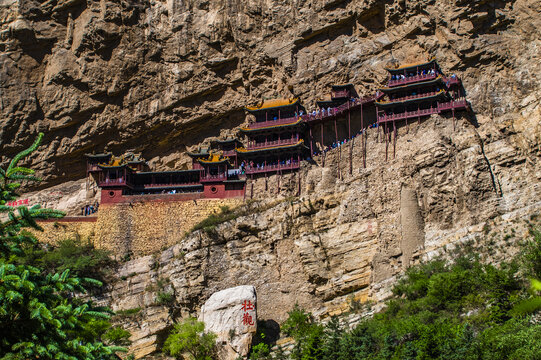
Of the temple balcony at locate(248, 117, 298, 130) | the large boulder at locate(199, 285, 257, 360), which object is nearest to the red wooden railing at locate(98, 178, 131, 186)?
the temple balcony at locate(248, 117, 298, 130)

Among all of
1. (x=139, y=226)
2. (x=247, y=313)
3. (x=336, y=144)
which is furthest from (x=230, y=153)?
(x=247, y=313)

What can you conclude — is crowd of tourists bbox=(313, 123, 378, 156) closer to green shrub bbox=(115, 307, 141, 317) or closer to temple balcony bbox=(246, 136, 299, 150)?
temple balcony bbox=(246, 136, 299, 150)

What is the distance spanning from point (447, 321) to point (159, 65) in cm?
Result: 3373

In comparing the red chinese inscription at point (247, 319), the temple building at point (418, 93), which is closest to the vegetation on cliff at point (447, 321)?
the red chinese inscription at point (247, 319)

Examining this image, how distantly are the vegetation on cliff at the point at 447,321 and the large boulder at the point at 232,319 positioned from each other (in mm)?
1538

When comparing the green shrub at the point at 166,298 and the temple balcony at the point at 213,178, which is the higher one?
the temple balcony at the point at 213,178

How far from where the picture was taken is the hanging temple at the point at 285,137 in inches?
1592

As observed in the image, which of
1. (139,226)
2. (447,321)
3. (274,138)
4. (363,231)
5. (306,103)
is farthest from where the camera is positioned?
(306,103)

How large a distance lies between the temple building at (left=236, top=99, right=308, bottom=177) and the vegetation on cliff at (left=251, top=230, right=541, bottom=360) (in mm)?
14932

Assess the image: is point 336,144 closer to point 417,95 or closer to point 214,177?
point 417,95

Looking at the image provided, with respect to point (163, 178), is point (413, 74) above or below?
above

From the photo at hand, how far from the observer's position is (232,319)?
33.4 metres

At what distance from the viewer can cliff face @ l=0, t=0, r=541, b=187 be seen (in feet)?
155

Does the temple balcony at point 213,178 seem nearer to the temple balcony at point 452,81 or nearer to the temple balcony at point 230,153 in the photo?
the temple balcony at point 230,153
